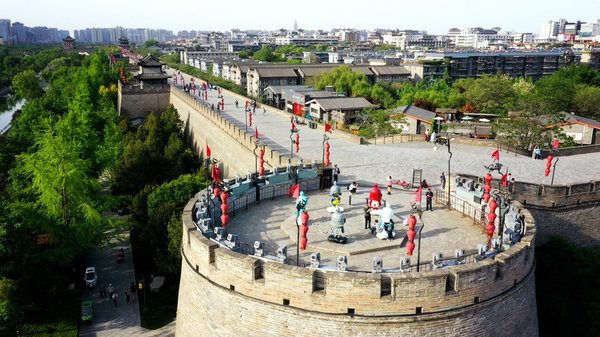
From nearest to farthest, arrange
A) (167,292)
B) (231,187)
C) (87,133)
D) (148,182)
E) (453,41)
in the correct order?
(231,187) < (167,292) < (148,182) < (87,133) < (453,41)

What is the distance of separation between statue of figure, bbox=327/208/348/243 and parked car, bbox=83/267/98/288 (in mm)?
13706

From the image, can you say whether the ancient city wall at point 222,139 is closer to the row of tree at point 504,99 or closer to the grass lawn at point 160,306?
the grass lawn at point 160,306

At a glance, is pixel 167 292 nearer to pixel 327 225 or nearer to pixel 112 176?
pixel 327 225

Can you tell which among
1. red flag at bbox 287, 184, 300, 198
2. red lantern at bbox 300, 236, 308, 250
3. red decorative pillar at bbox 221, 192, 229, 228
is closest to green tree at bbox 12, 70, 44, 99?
red flag at bbox 287, 184, 300, 198

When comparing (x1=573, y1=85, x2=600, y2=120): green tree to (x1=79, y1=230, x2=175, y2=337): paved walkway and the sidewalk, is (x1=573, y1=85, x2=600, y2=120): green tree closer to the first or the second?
the sidewalk

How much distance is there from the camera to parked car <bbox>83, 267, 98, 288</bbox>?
21.6 meters

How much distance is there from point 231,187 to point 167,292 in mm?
9040

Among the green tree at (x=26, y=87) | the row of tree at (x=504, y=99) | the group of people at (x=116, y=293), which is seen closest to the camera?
the group of people at (x=116, y=293)

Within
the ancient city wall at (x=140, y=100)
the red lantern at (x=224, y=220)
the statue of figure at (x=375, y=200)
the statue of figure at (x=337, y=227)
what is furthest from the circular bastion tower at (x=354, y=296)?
the ancient city wall at (x=140, y=100)

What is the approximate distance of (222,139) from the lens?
33.8 metres

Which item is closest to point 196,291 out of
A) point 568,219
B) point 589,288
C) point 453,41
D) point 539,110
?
point 589,288

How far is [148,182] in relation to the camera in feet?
103

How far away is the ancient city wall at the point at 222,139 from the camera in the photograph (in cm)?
2717

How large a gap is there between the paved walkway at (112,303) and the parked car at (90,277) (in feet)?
0.68
